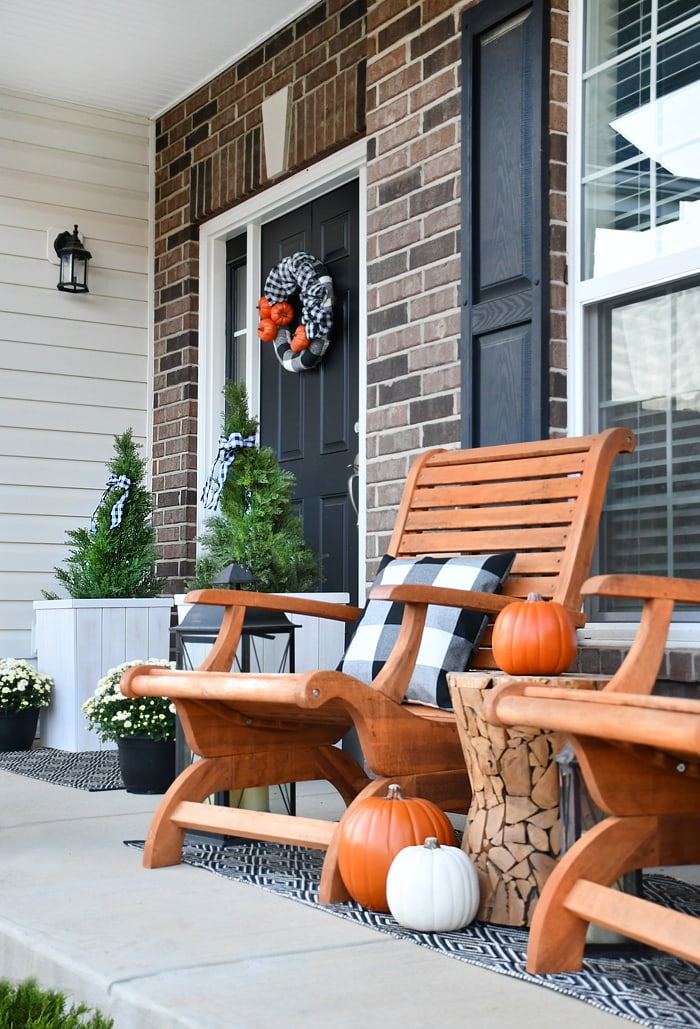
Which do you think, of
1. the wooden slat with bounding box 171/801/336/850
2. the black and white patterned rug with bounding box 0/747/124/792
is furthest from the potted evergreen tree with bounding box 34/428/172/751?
the wooden slat with bounding box 171/801/336/850

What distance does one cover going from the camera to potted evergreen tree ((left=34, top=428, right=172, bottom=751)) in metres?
4.57

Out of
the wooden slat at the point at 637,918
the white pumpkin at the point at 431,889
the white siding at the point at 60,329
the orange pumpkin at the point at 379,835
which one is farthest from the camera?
the white siding at the point at 60,329

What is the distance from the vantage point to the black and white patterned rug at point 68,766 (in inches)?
147

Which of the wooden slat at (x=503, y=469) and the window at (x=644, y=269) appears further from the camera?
the window at (x=644, y=269)

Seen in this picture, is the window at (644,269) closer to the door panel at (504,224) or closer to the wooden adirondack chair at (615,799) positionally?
the door panel at (504,224)

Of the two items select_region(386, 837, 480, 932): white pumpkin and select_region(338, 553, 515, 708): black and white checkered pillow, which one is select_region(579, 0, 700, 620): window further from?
select_region(386, 837, 480, 932): white pumpkin

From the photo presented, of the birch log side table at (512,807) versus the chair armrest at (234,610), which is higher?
the chair armrest at (234,610)

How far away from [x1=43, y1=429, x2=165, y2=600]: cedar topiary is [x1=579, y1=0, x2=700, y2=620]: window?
2124 mm

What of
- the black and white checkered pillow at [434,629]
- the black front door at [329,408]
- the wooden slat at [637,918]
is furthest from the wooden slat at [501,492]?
the black front door at [329,408]

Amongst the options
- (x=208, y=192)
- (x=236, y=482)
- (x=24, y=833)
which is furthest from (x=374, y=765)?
(x=208, y=192)

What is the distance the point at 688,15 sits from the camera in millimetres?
2920

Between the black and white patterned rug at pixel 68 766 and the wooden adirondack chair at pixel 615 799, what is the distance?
213 cm

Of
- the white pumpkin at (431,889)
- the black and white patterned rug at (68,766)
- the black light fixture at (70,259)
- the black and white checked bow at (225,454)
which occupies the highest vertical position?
the black light fixture at (70,259)

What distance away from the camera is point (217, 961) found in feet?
5.83
